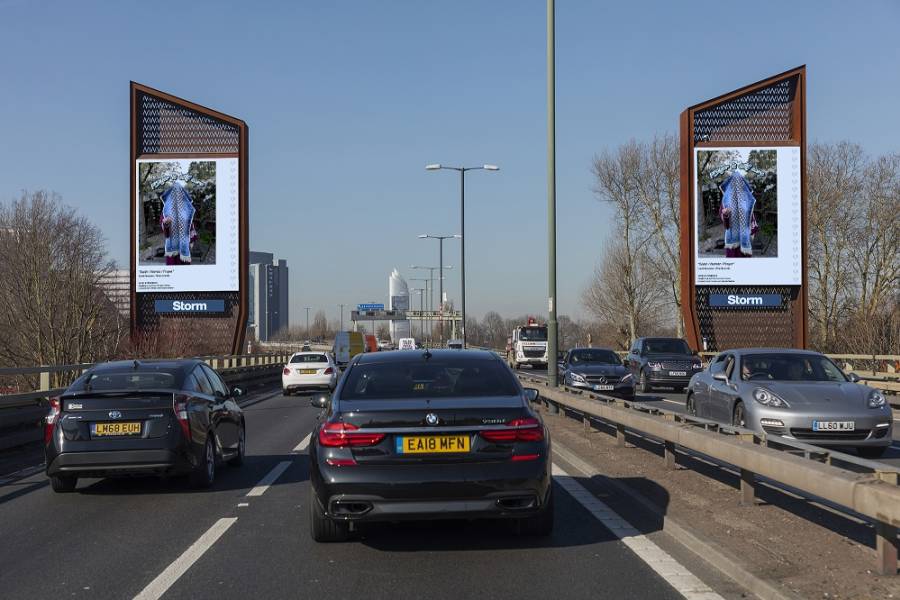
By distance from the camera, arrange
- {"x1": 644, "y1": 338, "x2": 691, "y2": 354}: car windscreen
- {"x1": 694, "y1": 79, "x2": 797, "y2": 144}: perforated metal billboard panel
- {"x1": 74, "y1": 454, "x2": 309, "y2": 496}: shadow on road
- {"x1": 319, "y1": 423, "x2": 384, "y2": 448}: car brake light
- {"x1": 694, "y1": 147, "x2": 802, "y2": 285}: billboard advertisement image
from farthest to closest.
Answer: {"x1": 694, "y1": 79, "x2": 797, "y2": 144}: perforated metal billboard panel
{"x1": 694, "y1": 147, "x2": 802, "y2": 285}: billboard advertisement image
{"x1": 644, "y1": 338, "x2": 691, "y2": 354}: car windscreen
{"x1": 74, "y1": 454, "x2": 309, "y2": 496}: shadow on road
{"x1": 319, "y1": 423, "x2": 384, "y2": 448}: car brake light

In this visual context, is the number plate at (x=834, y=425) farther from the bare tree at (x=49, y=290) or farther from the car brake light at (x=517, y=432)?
the bare tree at (x=49, y=290)

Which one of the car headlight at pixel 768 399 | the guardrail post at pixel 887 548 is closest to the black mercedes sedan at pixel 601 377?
the car headlight at pixel 768 399

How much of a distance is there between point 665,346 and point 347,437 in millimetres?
24551

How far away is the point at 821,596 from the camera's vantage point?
5258 millimetres

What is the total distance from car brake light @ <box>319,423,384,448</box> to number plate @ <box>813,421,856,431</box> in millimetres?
7143

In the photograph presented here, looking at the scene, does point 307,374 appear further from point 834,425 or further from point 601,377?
point 834,425

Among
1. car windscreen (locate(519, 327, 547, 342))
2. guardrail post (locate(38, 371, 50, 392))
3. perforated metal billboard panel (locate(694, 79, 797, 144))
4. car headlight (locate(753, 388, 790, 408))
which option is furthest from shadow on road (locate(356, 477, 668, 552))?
car windscreen (locate(519, 327, 547, 342))

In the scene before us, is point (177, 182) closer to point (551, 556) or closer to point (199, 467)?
point (199, 467)

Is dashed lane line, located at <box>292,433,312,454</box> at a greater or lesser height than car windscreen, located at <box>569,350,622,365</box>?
lesser

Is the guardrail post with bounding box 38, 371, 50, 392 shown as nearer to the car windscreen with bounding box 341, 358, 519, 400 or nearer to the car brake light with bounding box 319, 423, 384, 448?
the car windscreen with bounding box 341, 358, 519, 400

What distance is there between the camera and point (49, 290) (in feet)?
169

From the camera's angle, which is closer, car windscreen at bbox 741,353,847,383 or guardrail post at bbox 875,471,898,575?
guardrail post at bbox 875,471,898,575

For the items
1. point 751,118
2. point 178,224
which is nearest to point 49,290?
point 178,224

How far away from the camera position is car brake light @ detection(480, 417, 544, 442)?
6672 mm
